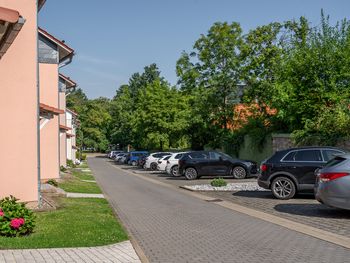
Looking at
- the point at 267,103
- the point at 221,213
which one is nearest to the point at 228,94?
the point at 267,103

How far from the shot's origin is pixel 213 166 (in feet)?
90.8

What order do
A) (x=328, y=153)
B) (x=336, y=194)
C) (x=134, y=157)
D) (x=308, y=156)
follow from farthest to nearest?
(x=134, y=157), (x=308, y=156), (x=328, y=153), (x=336, y=194)

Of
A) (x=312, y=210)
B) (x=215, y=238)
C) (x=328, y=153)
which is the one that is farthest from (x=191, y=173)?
(x=215, y=238)

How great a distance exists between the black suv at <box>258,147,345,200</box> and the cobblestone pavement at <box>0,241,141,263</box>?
855 cm

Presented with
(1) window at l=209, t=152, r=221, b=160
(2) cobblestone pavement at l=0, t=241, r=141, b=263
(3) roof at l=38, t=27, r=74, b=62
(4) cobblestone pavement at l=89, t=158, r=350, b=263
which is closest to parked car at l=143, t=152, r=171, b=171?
(1) window at l=209, t=152, r=221, b=160

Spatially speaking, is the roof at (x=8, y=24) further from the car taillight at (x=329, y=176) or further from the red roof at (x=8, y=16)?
the car taillight at (x=329, y=176)

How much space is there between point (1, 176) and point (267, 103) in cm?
2165

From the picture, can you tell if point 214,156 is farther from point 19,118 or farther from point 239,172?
point 19,118

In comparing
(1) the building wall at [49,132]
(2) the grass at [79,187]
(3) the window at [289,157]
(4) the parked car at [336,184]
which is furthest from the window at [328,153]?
(1) the building wall at [49,132]

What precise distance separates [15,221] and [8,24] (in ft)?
12.3

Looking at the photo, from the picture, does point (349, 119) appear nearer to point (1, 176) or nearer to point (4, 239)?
point (1, 176)

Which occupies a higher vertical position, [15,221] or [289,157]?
[289,157]

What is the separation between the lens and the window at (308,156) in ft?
51.3

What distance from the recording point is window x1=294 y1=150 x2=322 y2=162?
51.3ft
